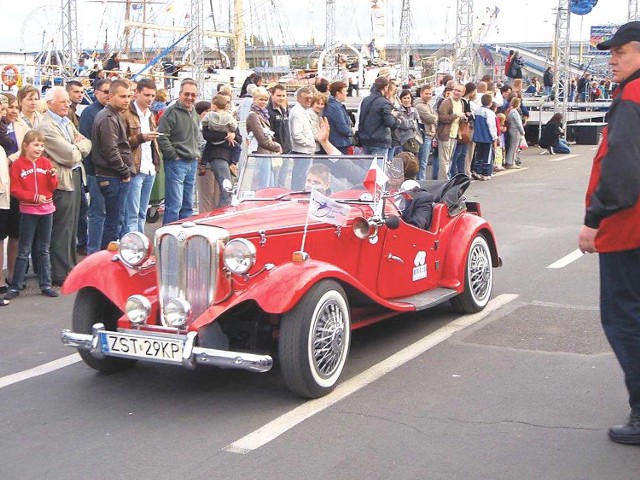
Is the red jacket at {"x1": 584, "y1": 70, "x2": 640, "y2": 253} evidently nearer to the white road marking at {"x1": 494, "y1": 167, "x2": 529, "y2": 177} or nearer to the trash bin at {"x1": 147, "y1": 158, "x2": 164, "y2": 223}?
the trash bin at {"x1": 147, "y1": 158, "x2": 164, "y2": 223}

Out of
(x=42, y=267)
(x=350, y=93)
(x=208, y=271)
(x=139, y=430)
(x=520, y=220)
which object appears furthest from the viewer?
(x=350, y=93)

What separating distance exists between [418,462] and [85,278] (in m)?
2.68

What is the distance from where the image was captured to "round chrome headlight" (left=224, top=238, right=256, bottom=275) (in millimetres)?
5414

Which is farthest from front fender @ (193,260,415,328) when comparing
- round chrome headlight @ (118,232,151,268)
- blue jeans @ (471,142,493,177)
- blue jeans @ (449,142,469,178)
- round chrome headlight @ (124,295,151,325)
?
blue jeans @ (471,142,493,177)

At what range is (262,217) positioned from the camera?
6.11 meters

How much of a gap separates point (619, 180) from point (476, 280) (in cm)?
333

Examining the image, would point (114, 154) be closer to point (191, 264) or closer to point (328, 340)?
point (191, 264)

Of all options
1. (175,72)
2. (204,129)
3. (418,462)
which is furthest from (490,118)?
(175,72)

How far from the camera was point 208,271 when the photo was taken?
5.52m

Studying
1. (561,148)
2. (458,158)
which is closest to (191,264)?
(458,158)

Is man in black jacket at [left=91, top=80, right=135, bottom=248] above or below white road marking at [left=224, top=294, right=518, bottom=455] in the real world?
above

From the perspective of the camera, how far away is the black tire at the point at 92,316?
19.5ft

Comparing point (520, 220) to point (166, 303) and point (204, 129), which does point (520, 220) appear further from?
point (166, 303)

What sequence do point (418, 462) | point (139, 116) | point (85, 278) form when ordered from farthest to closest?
1. point (139, 116)
2. point (85, 278)
3. point (418, 462)
